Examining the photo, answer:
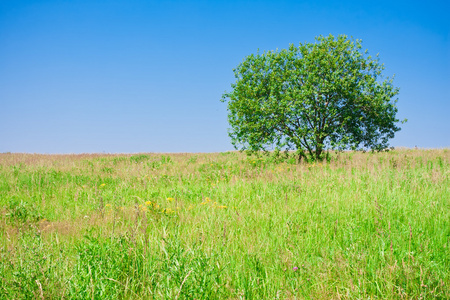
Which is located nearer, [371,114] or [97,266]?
[97,266]

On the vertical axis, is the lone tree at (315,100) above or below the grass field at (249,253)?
above

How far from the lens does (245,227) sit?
435 cm

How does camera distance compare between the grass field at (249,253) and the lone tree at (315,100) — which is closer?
the grass field at (249,253)

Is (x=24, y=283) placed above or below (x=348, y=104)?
below

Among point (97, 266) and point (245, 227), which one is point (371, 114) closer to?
point (245, 227)

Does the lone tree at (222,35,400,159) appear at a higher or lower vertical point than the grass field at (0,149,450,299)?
higher

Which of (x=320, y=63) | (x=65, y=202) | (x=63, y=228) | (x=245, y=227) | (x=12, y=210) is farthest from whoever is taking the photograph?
(x=320, y=63)

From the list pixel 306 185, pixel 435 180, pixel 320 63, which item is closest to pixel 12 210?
pixel 306 185

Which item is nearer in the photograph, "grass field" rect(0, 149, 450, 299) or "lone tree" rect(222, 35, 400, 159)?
"grass field" rect(0, 149, 450, 299)

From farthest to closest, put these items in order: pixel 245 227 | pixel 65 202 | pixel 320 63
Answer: pixel 320 63 < pixel 65 202 < pixel 245 227

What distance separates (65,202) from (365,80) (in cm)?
1578

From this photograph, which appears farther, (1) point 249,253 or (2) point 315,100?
(2) point 315,100

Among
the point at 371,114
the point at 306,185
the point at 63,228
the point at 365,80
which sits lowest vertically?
the point at 63,228

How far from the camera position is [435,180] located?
7.32m
